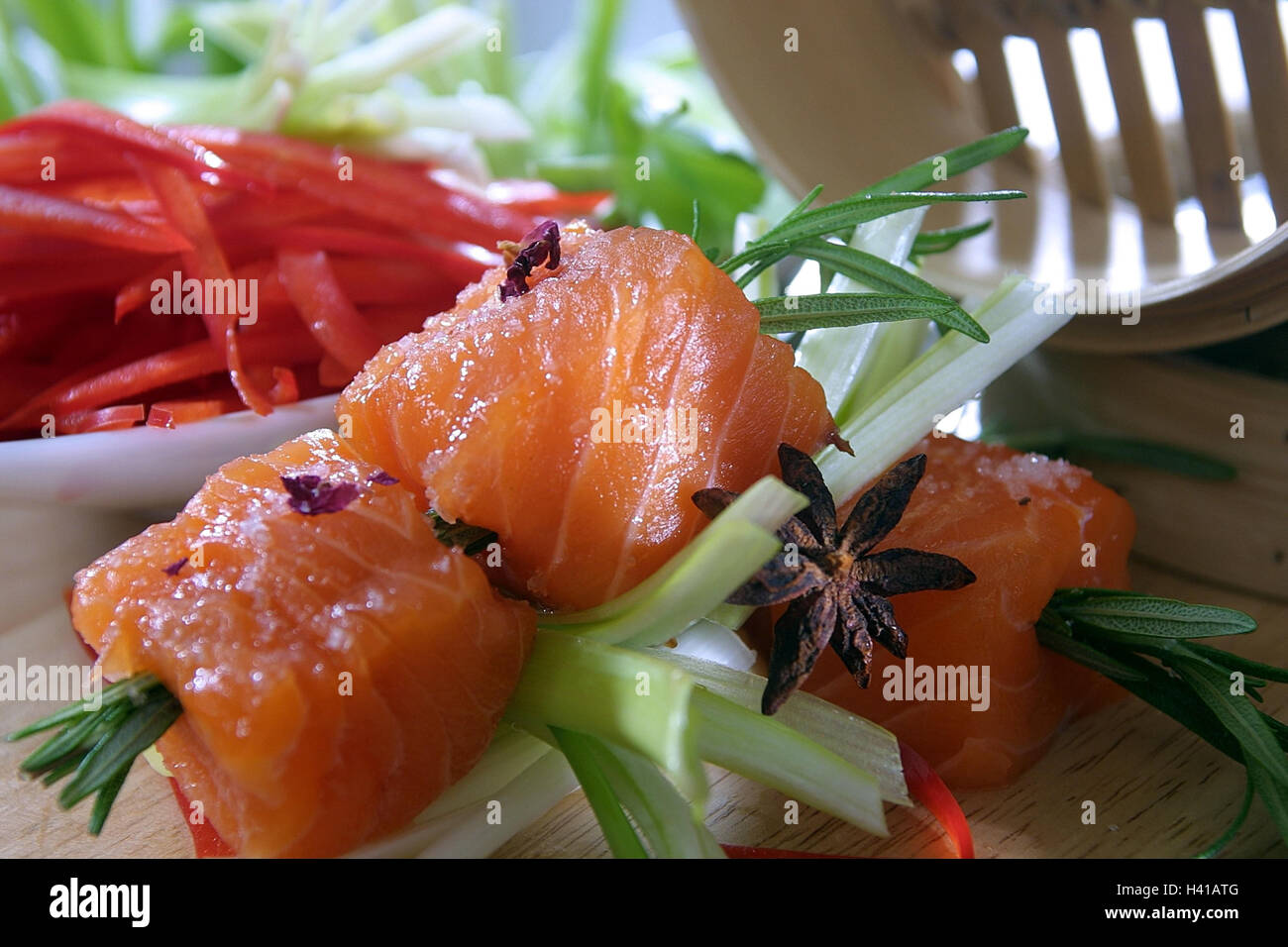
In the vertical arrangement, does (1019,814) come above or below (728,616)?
below

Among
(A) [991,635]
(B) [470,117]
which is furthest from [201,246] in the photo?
(A) [991,635]

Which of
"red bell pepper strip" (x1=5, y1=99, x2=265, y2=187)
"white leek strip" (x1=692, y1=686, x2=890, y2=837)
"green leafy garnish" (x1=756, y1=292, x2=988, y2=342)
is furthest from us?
"red bell pepper strip" (x1=5, y1=99, x2=265, y2=187)

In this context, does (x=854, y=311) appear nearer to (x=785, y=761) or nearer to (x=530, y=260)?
(x=530, y=260)

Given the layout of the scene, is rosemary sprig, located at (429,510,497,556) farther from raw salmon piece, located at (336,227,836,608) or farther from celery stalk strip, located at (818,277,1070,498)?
celery stalk strip, located at (818,277,1070,498)

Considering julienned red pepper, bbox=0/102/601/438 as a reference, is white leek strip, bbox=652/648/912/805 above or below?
below

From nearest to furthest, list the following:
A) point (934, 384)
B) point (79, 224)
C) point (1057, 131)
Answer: point (934, 384), point (79, 224), point (1057, 131)

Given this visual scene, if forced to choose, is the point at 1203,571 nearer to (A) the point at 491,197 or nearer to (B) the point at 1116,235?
(B) the point at 1116,235

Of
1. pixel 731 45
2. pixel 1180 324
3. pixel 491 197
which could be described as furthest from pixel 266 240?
pixel 1180 324

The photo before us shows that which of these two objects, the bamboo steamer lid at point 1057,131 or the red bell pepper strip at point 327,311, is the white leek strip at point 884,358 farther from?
the red bell pepper strip at point 327,311

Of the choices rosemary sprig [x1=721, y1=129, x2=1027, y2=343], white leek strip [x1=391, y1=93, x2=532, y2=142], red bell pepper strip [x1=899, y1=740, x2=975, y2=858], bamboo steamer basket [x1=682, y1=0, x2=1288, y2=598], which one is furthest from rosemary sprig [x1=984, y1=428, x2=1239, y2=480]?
white leek strip [x1=391, y1=93, x2=532, y2=142]
